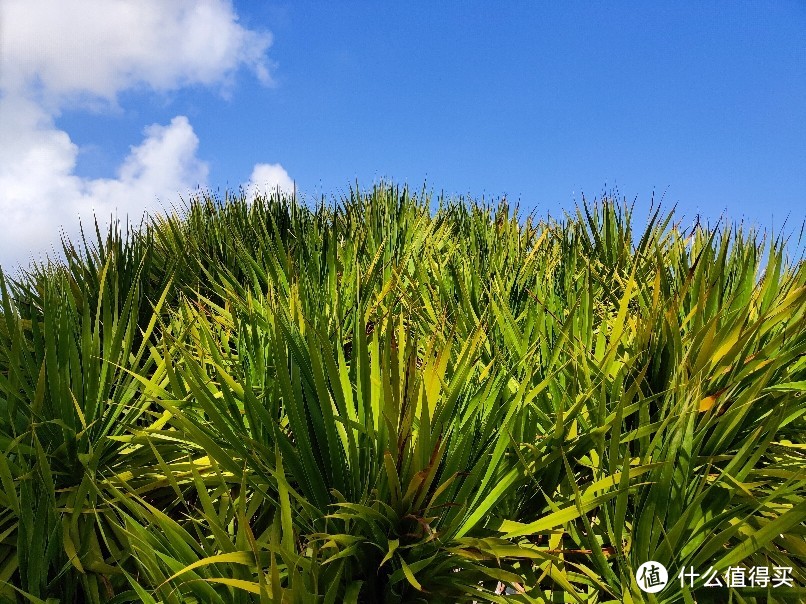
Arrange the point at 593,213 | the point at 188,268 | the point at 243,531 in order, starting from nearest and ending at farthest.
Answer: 1. the point at 243,531
2. the point at 188,268
3. the point at 593,213

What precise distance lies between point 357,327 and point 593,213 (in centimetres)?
377

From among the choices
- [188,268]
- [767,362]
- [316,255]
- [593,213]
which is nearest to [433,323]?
[316,255]

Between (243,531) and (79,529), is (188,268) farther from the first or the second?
(243,531)

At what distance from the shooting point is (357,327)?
7.01 feet

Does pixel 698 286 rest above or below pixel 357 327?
above

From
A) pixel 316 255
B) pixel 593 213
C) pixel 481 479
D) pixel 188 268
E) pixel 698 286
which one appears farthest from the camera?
pixel 593 213

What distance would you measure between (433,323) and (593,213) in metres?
2.80

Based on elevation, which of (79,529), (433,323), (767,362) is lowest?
(79,529)

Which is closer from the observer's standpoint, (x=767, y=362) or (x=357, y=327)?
(x=357, y=327)

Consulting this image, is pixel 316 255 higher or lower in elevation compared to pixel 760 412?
higher

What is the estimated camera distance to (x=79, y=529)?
2383 mm

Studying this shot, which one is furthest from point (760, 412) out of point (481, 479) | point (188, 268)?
point (188, 268)

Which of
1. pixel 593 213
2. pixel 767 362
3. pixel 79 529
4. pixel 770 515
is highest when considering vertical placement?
pixel 593 213

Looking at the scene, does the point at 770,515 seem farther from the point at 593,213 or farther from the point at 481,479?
the point at 593,213
